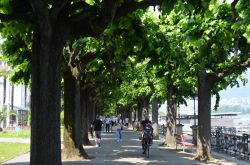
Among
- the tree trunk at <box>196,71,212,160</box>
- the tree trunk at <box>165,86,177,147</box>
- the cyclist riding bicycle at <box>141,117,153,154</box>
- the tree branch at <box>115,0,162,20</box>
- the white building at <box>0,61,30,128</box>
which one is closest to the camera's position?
the tree branch at <box>115,0,162,20</box>

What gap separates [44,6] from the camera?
9.10m

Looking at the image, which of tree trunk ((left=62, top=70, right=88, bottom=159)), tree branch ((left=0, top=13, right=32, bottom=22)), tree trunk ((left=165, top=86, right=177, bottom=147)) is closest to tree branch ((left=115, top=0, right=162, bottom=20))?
tree branch ((left=0, top=13, right=32, bottom=22))

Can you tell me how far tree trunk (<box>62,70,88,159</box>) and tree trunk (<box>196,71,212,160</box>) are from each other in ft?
15.8

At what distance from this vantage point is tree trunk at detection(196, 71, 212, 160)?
68.7ft

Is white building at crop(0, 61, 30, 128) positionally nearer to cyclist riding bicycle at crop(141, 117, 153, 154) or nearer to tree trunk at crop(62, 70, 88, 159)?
cyclist riding bicycle at crop(141, 117, 153, 154)

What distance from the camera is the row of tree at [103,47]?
30.6 ft

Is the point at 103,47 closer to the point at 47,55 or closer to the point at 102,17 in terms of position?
the point at 102,17

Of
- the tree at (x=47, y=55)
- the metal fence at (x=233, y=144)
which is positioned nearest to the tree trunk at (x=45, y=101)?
the tree at (x=47, y=55)

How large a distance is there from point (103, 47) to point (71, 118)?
121 inches

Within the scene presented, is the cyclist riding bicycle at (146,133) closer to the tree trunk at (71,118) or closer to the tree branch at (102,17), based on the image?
the tree trunk at (71,118)

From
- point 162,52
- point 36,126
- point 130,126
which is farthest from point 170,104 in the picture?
point 130,126

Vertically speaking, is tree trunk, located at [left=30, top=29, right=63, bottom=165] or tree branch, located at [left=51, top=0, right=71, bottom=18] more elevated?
tree branch, located at [left=51, top=0, right=71, bottom=18]

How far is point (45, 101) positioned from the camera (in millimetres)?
9328

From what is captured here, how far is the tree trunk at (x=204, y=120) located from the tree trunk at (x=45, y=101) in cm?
1228
